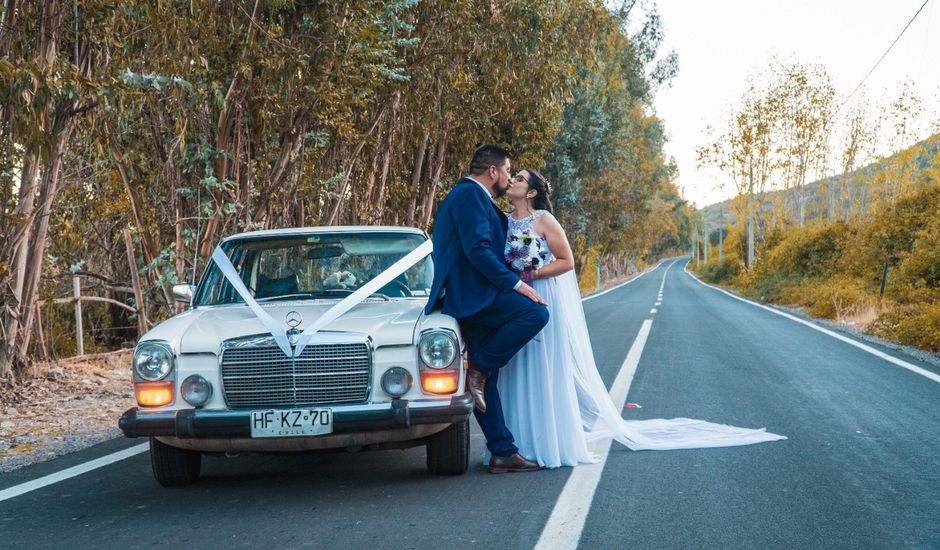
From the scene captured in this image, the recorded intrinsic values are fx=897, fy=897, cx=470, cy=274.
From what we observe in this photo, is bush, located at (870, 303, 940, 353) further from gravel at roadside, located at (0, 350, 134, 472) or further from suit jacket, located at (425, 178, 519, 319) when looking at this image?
gravel at roadside, located at (0, 350, 134, 472)

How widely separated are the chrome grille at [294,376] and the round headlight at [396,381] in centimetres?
12

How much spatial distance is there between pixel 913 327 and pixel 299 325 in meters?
11.6

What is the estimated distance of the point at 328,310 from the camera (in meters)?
5.17

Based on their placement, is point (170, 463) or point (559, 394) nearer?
point (170, 463)

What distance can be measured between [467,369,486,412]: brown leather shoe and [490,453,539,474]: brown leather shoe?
13.5 inches

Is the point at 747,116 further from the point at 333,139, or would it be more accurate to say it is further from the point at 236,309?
the point at 236,309

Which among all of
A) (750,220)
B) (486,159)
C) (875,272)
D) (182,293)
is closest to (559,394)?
(486,159)

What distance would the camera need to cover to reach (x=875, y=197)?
156 ft

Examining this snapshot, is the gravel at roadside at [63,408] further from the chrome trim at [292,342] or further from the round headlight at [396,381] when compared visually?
the round headlight at [396,381]

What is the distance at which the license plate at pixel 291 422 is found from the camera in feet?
15.1

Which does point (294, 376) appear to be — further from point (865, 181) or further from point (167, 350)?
point (865, 181)

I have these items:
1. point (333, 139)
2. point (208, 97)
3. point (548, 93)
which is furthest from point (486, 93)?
point (208, 97)

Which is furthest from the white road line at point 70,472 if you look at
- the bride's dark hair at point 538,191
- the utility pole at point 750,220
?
the utility pole at point 750,220

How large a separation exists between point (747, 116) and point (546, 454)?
4465cm
